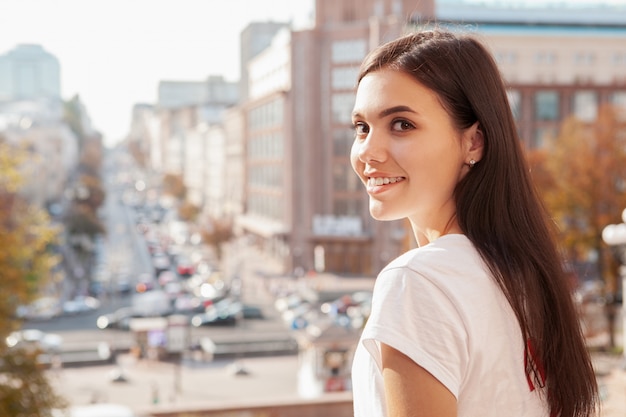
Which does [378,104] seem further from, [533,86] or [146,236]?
[146,236]

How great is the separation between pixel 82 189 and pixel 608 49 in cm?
4323

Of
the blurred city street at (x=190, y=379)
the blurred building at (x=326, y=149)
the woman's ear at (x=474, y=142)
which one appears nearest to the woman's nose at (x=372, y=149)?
the woman's ear at (x=474, y=142)

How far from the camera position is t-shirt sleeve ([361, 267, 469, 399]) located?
1.39 metres

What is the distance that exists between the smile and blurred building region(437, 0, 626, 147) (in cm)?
4533

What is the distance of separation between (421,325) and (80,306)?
42334mm

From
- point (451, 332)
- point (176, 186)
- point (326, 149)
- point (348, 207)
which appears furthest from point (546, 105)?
point (176, 186)

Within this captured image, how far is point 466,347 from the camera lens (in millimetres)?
1447

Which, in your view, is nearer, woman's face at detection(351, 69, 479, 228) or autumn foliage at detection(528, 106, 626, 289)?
woman's face at detection(351, 69, 479, 228)

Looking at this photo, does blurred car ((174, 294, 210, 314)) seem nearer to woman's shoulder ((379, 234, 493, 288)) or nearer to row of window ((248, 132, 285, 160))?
row of window ((248, 132, 285, 160))

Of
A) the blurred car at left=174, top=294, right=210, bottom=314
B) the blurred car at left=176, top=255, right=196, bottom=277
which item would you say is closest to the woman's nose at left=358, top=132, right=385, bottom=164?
the blurred car at left=174, top=294, right=210, bottom=314

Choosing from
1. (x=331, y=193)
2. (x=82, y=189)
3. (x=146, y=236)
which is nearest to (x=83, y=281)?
(x=331, y=193)

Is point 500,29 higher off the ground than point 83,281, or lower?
higher

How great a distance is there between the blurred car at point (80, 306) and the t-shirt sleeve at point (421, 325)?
42.0 metres

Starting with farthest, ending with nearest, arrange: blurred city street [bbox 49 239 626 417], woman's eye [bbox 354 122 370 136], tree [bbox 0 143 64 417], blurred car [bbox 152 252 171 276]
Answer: blurred car [bbox 152 252 171 276], blurred city street [bbox 49 239 626 417], tree [bbox 0 143 64 417], woman's eye [bbox 354 122 370 136]
